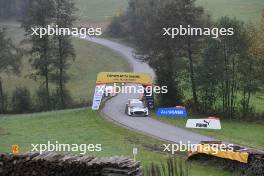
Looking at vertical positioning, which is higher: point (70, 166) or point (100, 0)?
point (100, 0)

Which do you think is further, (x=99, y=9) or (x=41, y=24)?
(x=99, y=9)

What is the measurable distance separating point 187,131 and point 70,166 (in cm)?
2271

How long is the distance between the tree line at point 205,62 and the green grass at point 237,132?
4040mm

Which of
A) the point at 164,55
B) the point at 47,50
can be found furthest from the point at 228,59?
the point at 47,50

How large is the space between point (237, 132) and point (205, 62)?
10.0 metres

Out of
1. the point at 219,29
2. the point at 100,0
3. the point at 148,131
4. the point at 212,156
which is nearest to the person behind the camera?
the point at 212,156

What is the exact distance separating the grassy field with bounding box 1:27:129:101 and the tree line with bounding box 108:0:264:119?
50.0 feet

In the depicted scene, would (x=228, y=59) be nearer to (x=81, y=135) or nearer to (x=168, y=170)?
(x=81, y=135)

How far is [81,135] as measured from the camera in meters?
38.3

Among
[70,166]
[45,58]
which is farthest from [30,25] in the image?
[70,166]

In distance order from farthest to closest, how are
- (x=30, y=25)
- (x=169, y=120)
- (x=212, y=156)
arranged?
1. (x=30, y=25)
2. (x=169, y=120)
3. (x=212, y=156)

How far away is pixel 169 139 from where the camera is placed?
3706 cm

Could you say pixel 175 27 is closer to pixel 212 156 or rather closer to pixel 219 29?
pixel 219 29

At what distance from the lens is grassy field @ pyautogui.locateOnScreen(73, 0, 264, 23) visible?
97.8 meters
